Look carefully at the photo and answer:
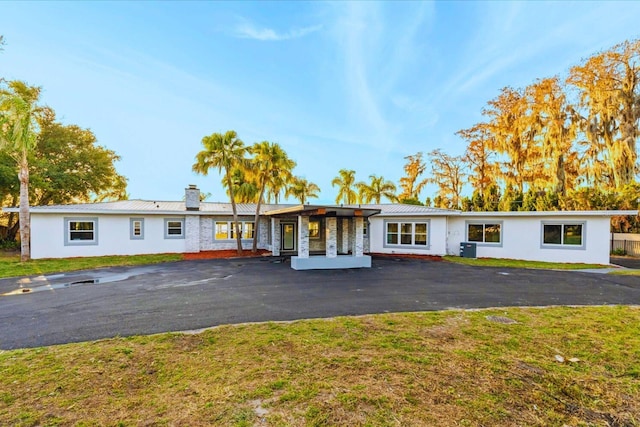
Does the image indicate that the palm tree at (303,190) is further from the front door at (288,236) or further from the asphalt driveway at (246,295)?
the asphalt driveway at (246,295)

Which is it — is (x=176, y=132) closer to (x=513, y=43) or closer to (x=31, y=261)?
(x=31, y=261)

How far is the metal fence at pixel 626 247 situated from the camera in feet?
58.1

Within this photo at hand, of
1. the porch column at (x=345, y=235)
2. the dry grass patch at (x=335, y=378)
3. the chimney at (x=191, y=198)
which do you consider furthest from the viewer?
the chimney at (x=191, y=198)

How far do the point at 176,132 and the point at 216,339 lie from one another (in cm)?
2042

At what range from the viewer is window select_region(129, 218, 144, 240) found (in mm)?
16203

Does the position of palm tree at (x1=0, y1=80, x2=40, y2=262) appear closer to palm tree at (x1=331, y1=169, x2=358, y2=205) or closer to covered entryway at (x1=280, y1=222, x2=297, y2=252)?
covered entryway at (x1=280, y1=222, x2=297, y2=252)

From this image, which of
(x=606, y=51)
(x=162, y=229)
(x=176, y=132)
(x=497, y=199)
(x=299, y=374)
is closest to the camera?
(x=299, y=374)

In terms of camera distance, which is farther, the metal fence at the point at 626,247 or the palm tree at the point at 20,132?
the metal fence at the point at 626,247

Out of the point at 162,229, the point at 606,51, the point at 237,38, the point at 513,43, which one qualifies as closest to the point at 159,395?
the point at 162,229

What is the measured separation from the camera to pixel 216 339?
469cm

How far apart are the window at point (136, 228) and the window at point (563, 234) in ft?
71.5

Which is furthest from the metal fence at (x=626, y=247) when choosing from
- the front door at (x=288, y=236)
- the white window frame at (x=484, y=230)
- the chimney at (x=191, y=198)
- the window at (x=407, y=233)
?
the chimney at (x=191, y=198)

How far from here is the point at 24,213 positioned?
1353 centimetres

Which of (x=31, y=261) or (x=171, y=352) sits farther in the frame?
(x=31, y=261)
